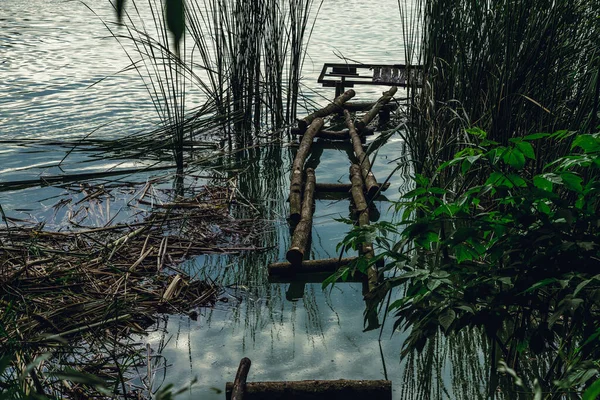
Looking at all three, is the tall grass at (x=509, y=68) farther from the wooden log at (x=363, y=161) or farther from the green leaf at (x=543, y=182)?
the green leaf at (x=543, y=182)

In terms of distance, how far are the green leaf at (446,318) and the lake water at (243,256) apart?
711 millimetres

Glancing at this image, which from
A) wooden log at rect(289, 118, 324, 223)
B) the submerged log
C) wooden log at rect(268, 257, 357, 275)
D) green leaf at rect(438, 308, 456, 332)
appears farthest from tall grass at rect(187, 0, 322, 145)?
green leaf at rect(438, 308, 456, 332)

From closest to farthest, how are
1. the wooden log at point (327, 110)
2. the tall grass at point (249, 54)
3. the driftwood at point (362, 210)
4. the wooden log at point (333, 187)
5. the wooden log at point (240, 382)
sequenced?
the wooden log at point (240, 382), the driftwood at point (362, 210), the wooden log at point (333, 187), the tall grass at point (249, 54), the wooden log at point (327, 110)

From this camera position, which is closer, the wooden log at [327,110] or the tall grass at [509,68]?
the tall grass at [509,68]

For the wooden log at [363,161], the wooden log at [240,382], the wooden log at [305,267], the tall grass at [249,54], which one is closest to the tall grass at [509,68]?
the wooden log at [363,161]

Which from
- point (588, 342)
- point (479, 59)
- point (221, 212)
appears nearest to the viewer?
point (588, 342)

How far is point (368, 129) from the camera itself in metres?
5.52

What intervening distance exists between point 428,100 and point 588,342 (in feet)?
7.88

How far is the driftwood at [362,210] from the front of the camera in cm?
296

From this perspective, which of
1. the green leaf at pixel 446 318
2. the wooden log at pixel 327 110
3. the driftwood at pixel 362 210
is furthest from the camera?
the wooden log at pixel 327 110

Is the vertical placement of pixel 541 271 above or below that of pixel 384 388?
above

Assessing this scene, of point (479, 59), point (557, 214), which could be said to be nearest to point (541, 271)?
point (557, 214)

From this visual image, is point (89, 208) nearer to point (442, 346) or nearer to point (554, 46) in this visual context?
point (442, 346)

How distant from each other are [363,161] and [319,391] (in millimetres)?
1561
